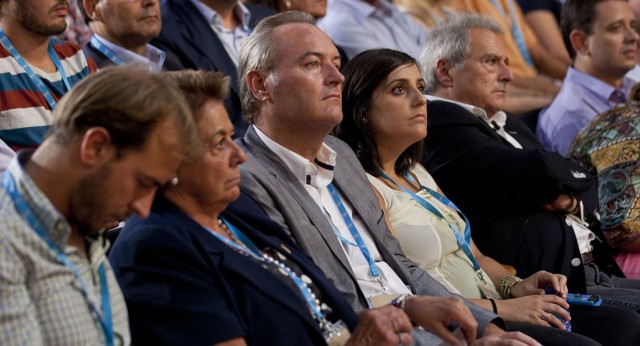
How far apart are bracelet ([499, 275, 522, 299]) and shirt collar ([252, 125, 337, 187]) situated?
75 cm

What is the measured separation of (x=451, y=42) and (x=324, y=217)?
1642 mm

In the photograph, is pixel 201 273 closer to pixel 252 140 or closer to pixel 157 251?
pixel 157 251

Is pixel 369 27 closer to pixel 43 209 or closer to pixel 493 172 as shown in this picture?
pixel 493 172

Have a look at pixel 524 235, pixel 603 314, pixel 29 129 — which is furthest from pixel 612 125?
pixel 29 129

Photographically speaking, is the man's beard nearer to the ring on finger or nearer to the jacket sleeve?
the jacket sleeve

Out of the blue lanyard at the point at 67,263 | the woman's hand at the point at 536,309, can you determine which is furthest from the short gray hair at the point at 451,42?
the blue lanyard at the point at 67,263

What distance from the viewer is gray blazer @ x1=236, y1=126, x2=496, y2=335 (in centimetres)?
253

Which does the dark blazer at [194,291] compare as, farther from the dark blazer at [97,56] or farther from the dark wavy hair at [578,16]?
the dark wavy hair at [578,16]

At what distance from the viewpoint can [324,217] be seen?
8.67 feet

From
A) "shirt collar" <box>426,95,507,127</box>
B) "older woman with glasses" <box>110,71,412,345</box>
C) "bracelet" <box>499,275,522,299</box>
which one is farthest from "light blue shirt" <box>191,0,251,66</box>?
"older woman with glasses" <box>110,71,412,345</box>

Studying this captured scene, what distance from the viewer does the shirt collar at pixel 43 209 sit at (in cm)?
176

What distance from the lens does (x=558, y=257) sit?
3461 mm

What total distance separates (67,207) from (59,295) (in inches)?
6.2

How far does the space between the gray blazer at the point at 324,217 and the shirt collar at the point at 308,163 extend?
0.03 metres
